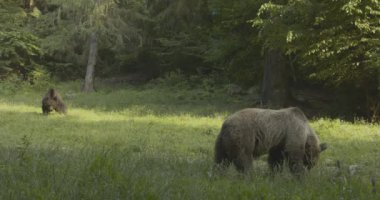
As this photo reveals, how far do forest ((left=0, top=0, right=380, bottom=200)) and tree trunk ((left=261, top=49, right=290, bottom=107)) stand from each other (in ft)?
0.14

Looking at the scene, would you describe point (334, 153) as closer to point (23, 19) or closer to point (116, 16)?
point (116, 16)

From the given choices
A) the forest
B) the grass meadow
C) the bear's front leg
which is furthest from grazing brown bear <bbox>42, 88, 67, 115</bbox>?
the bear's front leg

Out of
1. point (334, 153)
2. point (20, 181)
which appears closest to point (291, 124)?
point (334, 153)

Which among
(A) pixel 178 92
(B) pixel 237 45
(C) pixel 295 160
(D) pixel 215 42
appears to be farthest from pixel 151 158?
(A) pixel 178 92

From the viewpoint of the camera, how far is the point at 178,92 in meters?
30.9

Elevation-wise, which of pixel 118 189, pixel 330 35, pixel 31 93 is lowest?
pixel 31 93

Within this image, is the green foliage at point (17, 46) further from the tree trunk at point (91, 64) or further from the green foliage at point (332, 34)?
the green foliage at point (332, 34)

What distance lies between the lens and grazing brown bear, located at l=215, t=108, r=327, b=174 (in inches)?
332

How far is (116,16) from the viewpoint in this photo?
32312mm

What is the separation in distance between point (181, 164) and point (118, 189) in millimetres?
3433

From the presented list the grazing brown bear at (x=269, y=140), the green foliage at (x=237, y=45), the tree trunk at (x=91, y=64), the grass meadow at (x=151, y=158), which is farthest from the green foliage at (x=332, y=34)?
the tree trunk at (x=91, y=64)

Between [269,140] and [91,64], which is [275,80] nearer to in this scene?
[269,140]

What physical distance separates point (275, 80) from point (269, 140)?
519 inches

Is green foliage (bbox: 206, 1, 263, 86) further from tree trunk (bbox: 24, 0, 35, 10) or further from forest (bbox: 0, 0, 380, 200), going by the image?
tree trunk (bbox: 24, 0, 35, 10)
